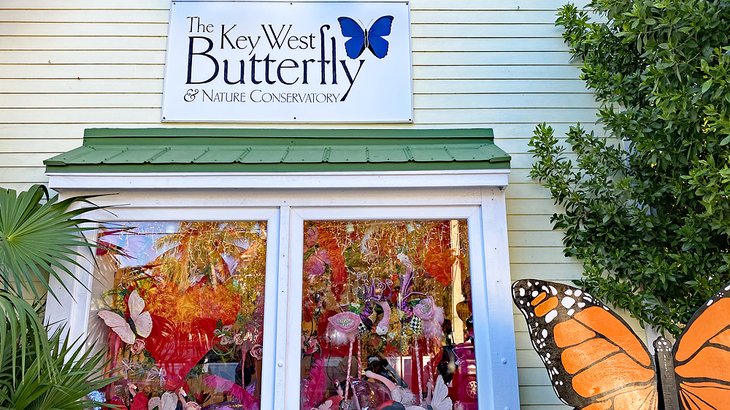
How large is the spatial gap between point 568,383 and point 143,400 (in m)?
2.16

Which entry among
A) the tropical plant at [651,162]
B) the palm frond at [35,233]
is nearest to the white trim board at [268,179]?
the palm frond at [35,233]

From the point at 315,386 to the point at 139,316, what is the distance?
1048 millimetres

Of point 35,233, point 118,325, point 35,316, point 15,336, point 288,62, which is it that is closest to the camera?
point 15,336

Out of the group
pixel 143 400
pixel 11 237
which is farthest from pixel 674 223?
pixel 11 237

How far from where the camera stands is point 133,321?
9.79ft

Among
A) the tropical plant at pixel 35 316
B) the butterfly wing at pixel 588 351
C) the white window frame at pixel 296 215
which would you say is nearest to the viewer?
the butterfly wing at pixel 588 351

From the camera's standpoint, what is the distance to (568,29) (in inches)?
135

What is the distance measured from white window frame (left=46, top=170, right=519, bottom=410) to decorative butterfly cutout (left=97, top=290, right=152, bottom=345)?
0.39 ft

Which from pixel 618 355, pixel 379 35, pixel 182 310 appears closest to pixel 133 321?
pixel 182 310

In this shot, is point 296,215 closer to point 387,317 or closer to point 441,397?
point 387,317

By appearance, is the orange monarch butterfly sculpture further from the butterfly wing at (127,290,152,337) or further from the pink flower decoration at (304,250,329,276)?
the butterfly wing at (127,290,152,337)

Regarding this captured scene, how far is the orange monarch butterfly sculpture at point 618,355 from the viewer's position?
1793mm

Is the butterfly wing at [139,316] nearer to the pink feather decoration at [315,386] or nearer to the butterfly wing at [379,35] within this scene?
the pink feather decoration at [315,386]

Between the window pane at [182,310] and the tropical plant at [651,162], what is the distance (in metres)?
1.82
